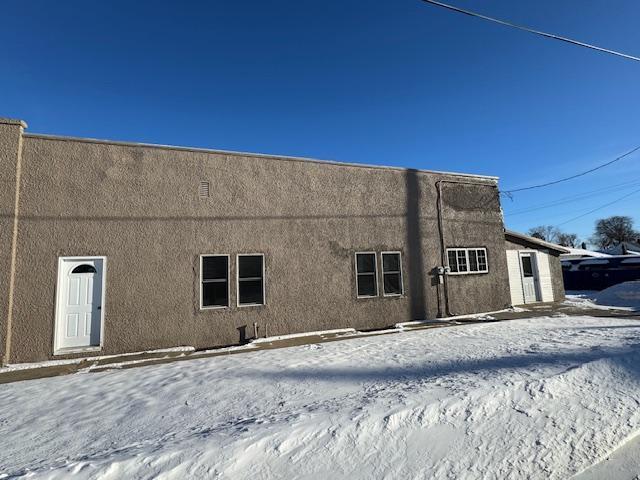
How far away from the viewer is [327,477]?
9.13ft

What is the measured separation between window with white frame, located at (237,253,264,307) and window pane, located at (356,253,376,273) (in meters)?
2.81

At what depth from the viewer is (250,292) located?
9172mm

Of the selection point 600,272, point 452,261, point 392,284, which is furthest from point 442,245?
point 600,272

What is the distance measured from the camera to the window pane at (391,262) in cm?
1075

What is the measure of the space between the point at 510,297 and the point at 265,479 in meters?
12.2

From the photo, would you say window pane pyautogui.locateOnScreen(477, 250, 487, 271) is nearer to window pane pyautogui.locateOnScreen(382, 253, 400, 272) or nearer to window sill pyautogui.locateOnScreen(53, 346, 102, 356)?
window pane pyautogui.locateOnScreen(382, 253, 400, 272)

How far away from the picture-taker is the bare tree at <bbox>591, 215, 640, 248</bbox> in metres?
60.1

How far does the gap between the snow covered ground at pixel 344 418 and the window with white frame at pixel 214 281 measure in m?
2.70

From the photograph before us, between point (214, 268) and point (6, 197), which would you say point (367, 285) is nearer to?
point (214, 268)

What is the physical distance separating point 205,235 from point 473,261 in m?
8.60

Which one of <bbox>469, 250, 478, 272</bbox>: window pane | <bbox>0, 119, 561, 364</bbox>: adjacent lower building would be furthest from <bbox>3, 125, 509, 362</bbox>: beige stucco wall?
<bbox>469, 250, 478, 272</bbox>: window pane

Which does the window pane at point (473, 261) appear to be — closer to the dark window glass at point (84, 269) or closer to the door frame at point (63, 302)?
the door frame at point (63, 302)

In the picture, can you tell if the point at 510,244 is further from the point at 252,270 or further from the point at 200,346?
the point at 200,346

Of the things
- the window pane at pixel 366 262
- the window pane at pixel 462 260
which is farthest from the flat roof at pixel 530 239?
the window pane at pixel 366 262
